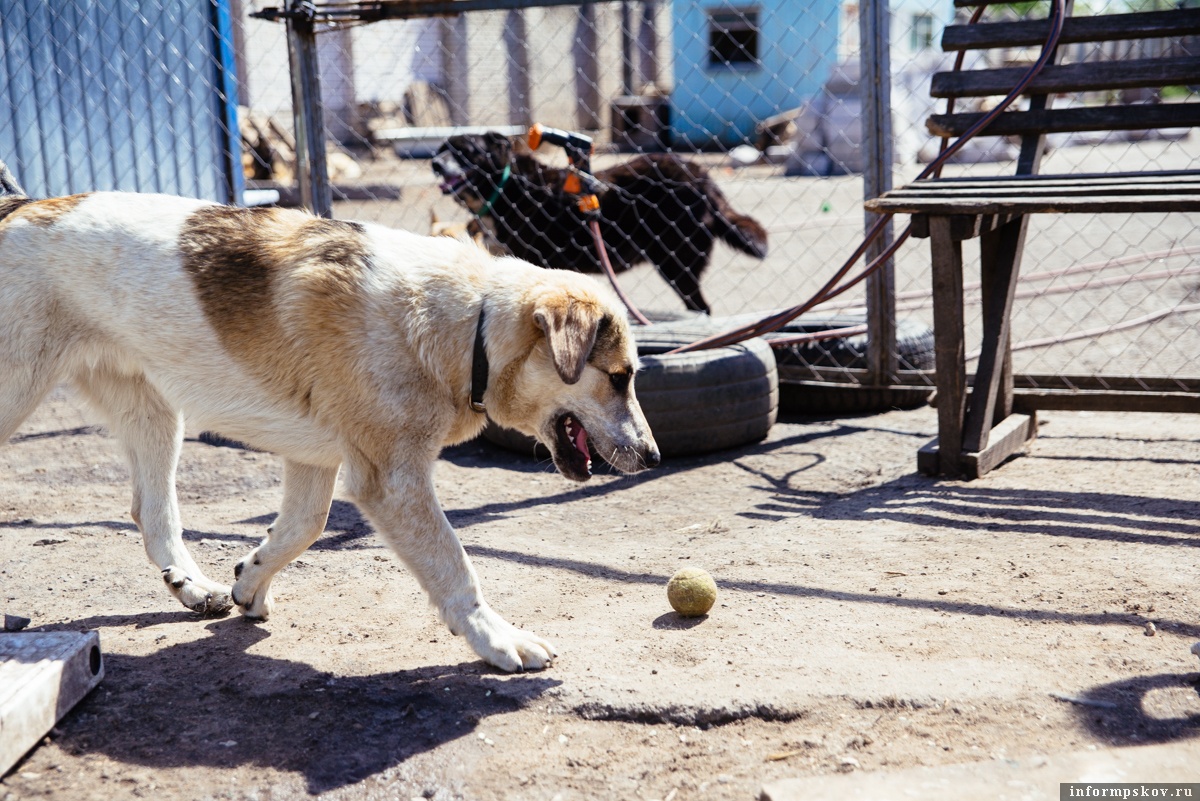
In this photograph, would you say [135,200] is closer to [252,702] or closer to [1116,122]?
[252,702]

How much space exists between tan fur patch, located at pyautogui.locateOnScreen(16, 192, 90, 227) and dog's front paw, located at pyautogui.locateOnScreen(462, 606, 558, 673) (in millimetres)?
1629

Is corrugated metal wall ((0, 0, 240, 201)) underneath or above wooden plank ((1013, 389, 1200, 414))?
above

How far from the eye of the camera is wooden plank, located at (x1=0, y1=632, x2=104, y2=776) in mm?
2334

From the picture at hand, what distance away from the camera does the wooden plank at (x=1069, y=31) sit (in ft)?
15.6

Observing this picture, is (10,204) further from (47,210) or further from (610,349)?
(610,349)

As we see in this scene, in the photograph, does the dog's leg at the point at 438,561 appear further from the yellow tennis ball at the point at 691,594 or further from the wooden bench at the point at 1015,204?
the wooden bench at the point at 1015,204

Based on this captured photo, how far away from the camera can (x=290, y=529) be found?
3168 millimetres

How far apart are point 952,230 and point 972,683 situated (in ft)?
6.63

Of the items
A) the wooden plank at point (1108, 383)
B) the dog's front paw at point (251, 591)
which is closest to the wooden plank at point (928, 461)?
the wooden plank at point (1108, 383)

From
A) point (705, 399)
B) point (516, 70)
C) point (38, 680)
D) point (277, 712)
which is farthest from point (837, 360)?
point (516, 70)

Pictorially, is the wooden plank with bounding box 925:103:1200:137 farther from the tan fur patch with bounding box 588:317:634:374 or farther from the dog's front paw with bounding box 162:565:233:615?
the dog's front paw with bounding box 162:565:233:615

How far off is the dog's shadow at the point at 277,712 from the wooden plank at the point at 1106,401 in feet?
10.1

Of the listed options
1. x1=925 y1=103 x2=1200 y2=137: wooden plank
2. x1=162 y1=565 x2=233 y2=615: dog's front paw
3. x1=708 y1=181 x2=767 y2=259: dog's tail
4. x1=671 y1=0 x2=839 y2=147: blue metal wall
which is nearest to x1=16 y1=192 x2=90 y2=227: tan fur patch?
x1=162 y1=565 x2=233 y2=615: dog's front paw

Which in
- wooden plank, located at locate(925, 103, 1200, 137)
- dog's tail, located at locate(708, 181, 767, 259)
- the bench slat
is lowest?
dog's tail, located at locate(708, 181, 767, 259)
